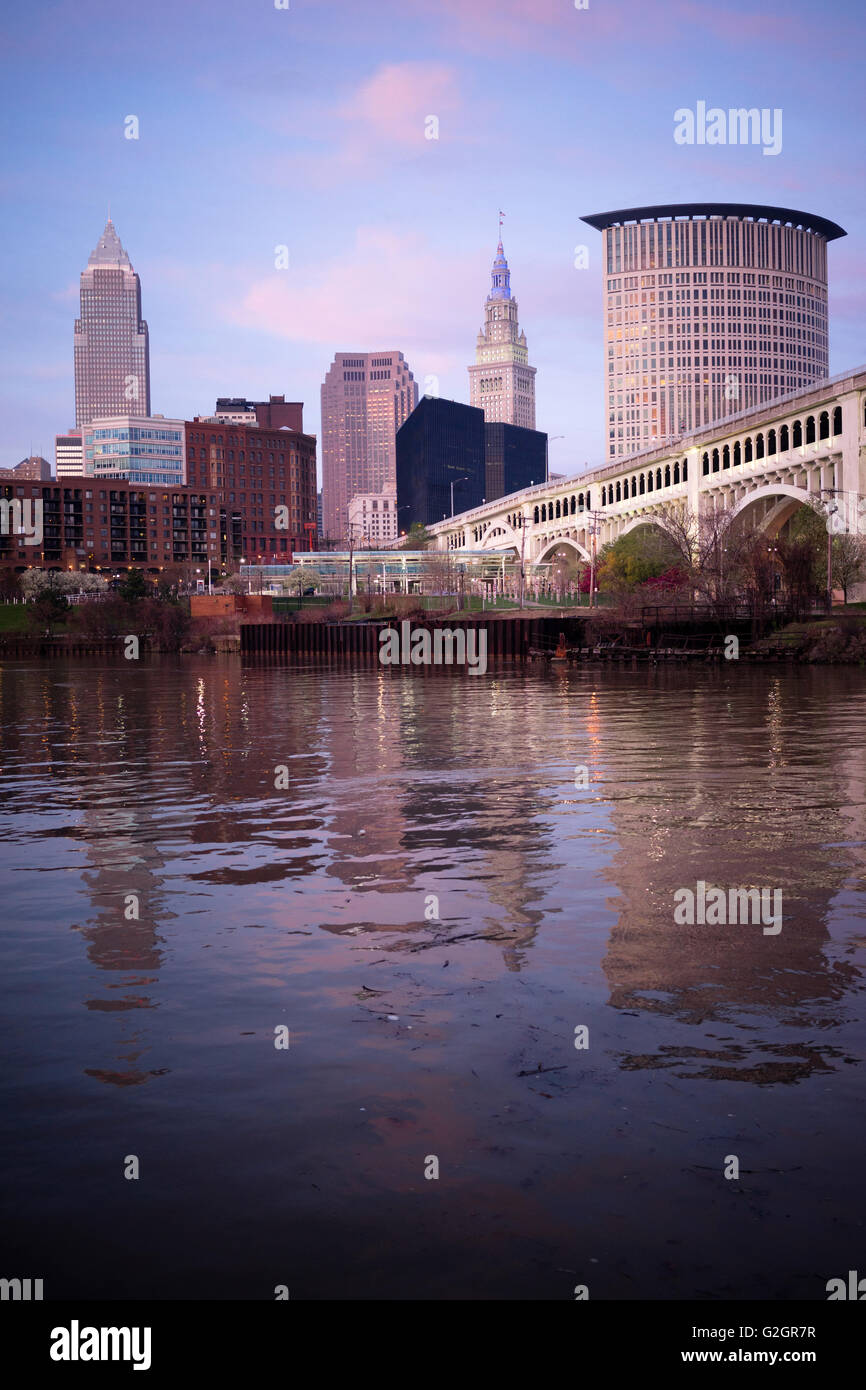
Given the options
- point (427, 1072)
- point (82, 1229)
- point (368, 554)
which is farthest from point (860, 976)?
point (368, 554)

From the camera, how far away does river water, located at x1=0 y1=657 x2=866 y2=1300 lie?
19.4 ft

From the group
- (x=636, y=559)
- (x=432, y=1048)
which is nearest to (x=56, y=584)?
(x=636, y=559)

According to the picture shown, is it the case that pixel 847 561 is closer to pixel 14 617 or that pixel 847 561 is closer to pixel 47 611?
pixel 47 611

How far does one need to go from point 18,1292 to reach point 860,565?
8942 centimetres

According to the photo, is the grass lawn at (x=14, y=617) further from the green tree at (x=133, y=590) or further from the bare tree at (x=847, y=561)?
the bare tree at (x=847, y=561)

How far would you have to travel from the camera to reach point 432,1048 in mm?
8445
